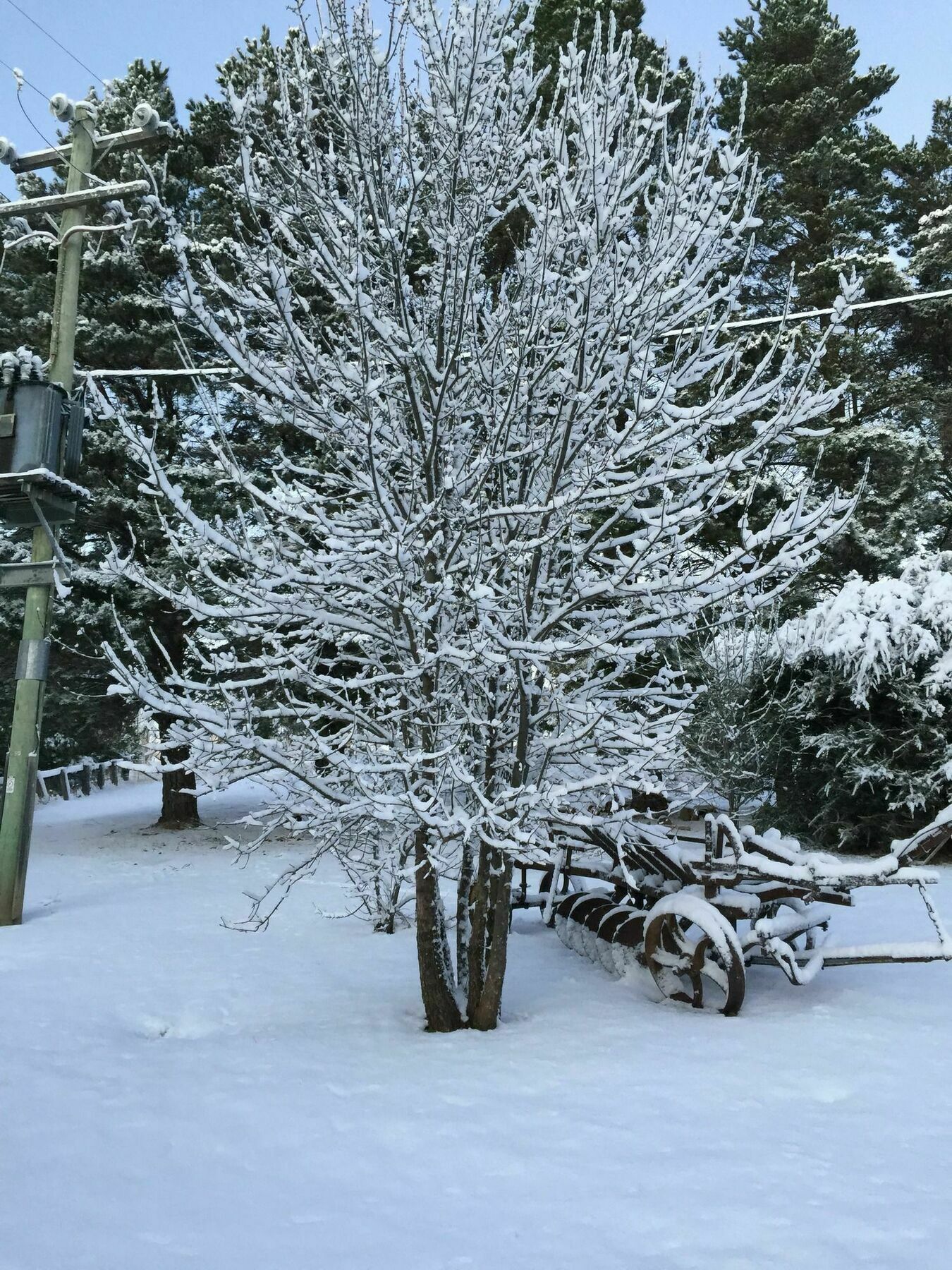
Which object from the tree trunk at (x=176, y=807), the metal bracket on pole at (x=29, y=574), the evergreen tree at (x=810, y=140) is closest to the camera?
the metal bracket on pole at (x=29, y=574)

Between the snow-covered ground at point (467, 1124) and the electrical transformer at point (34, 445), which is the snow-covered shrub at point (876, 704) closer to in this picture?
the snow-covered ground at point (467, 1124)

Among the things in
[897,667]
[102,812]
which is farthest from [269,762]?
[102,812]

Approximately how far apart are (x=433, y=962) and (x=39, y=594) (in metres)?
6.37

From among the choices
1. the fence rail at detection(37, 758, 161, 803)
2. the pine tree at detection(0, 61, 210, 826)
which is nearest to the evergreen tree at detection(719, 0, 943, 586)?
the pine tree at detection(0, 61, 210, 826)

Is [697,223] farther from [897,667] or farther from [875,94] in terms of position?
[875,94]

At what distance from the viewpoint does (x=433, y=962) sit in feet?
18.5

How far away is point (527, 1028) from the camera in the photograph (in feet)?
18.3

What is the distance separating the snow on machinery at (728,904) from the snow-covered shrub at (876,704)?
6.29 m

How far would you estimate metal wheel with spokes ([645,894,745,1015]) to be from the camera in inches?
221

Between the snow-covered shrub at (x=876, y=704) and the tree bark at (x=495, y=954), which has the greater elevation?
the snow-covered shrub at (x=876, y=704)

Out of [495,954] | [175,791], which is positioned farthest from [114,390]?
[495,954]

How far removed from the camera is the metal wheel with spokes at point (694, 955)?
18.4ft

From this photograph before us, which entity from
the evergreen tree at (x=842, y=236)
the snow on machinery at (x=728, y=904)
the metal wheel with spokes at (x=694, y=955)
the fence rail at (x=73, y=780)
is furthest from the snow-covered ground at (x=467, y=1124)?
the fence rail at (x=73, y=780)

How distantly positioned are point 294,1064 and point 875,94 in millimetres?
24351
